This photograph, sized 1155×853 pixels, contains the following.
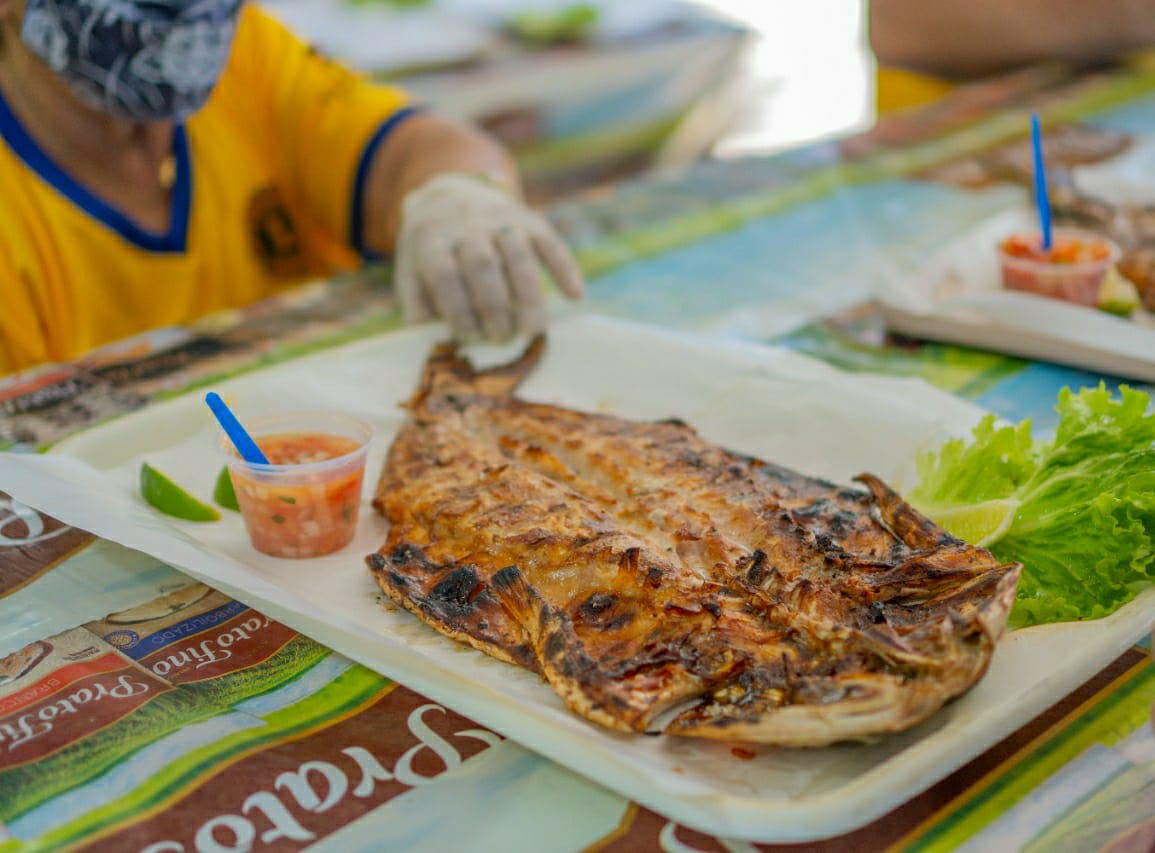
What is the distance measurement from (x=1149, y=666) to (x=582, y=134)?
622 centimetres

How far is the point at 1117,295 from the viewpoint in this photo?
3.15 metres

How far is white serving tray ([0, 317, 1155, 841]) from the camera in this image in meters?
1.51

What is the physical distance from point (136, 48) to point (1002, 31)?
4.12 meters

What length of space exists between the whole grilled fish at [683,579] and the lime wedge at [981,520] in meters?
0.16

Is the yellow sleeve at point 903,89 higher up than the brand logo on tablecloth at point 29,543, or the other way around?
the brand logo on tablecloth at point 29,543

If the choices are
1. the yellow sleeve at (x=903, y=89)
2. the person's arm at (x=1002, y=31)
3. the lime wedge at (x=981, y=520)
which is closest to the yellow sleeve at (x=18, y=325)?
the lime wedge at (x=981, y=520)

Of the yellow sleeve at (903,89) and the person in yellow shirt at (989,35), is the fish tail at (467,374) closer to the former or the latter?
the person in yellow shirt at (989,35)

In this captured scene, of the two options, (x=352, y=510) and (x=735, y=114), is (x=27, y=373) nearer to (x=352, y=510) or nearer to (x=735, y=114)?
(x=352, y=510)

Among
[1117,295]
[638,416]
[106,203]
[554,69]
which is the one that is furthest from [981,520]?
[554,69]

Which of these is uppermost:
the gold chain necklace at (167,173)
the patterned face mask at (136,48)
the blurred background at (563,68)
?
the patterned face mask at (136,48)

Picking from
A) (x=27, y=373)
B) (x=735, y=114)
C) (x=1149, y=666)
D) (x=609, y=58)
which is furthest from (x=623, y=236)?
(x=735, y=114)

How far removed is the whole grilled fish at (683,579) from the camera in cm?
157

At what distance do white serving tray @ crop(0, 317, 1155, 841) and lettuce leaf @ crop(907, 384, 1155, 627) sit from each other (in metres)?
0.08

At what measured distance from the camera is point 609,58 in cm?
732
